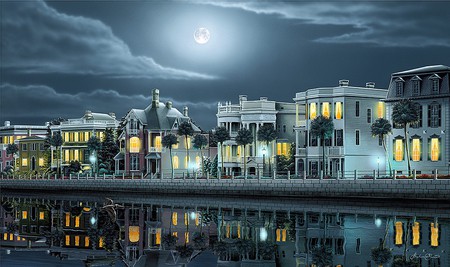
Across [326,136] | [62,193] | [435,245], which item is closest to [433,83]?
[326,136]

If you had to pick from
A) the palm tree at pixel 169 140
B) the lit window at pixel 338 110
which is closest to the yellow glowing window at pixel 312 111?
the lit window at pixel 338 110

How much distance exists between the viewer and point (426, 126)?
6694cm

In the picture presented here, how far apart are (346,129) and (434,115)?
9.58 meters

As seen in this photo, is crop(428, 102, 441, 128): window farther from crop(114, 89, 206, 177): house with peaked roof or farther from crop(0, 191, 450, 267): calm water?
crop(114, 89, 206, 177): house with peaked roof

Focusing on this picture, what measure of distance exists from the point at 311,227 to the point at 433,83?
31.5 metres

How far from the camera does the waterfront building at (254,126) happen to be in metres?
Result: 82.8

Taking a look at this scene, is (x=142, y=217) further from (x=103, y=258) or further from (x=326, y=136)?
(x=326, y=136)

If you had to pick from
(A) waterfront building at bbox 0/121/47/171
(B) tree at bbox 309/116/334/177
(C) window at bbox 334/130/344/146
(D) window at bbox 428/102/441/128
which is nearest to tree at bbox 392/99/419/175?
(D) window at bbox 428/102/441/128

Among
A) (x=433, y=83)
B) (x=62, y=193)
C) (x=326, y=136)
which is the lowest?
(x=62, y=193)

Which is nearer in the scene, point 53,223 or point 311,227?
point 311,227

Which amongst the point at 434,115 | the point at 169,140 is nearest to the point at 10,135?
the point at 169,140

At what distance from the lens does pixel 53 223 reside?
48594mm

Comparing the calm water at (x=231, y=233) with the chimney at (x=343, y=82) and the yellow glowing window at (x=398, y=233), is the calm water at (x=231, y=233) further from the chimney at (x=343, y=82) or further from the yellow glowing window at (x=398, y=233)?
the chimney at (x=343, y=82)

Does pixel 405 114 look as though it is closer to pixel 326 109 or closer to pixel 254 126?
pixel 326 109
